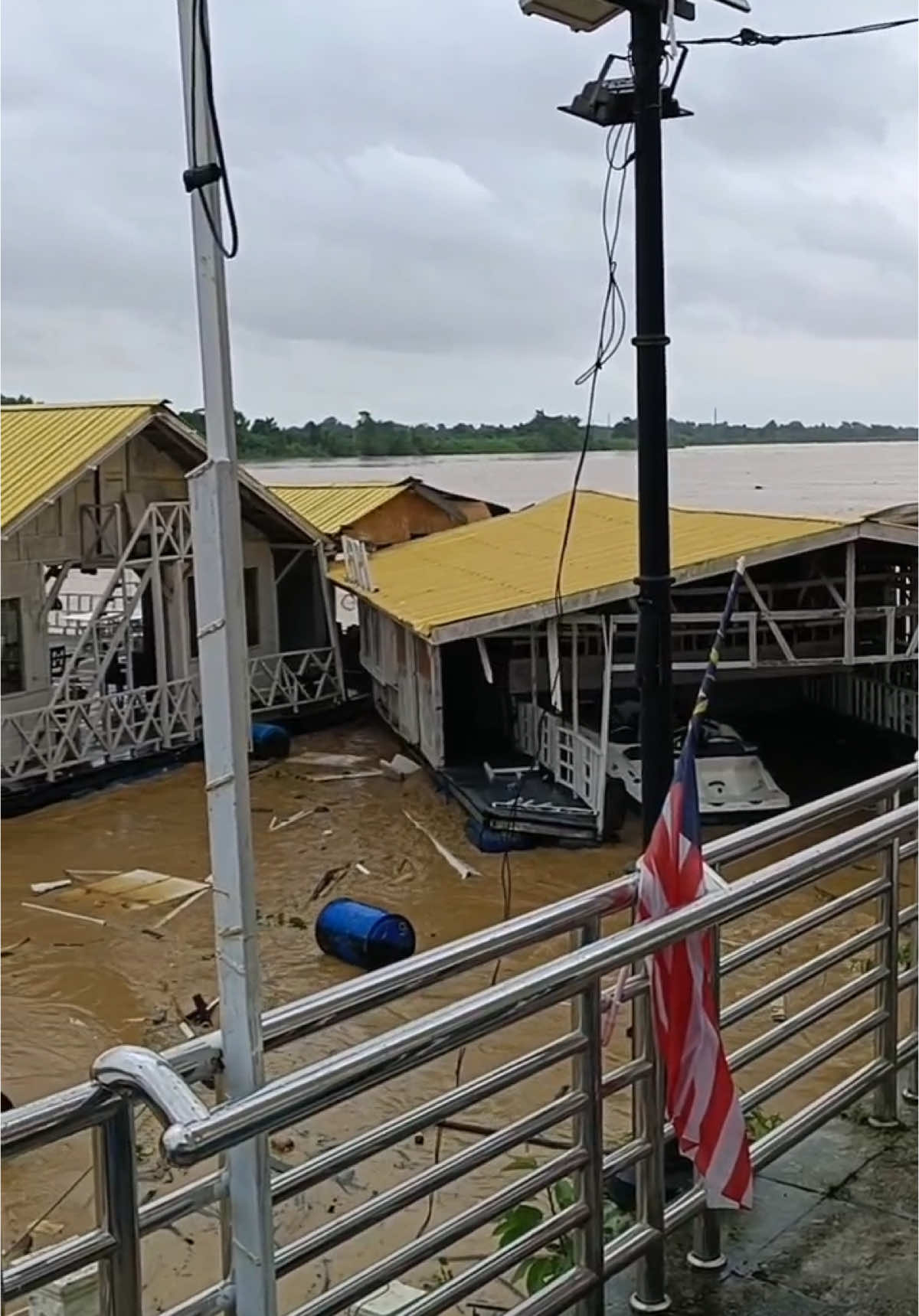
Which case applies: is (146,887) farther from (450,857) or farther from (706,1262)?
(706,1262)

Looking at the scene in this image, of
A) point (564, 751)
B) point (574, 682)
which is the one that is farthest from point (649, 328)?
point (564, 751)

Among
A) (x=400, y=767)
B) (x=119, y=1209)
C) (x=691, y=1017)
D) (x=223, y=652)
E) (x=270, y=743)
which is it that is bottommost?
(x=400, y=767)

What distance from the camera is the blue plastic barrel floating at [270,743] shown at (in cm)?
1564

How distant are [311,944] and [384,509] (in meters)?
12.5

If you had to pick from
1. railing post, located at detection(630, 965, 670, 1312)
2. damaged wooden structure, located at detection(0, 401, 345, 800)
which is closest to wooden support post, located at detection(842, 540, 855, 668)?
damaged wooden structure, located at detection(0, 401, 345, 800)

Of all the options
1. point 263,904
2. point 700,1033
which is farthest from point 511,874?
point 700,1033

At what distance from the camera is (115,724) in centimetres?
1530

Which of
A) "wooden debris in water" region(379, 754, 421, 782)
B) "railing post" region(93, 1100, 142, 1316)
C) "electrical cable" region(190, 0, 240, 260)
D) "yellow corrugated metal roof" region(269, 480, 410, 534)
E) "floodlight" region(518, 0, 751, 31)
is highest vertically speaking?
"floodlight" region(518, 0, 751, 31)

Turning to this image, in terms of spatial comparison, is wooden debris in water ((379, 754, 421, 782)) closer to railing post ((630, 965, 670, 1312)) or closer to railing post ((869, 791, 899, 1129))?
→ railing post ((869, 791, 899, 1129))

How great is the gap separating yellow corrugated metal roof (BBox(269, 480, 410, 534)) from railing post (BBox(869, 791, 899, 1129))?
16.9 meters

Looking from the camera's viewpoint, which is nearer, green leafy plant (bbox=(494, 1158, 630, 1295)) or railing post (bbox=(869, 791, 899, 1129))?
green leafy plant (bbox=(494, 1158, 630, 1295))

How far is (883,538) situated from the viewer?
1254 cm

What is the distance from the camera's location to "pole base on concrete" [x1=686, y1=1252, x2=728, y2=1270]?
2.64 m

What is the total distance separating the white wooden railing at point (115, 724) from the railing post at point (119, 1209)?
1195 cm
